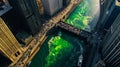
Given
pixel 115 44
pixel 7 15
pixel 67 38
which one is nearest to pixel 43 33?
pixel 67 38

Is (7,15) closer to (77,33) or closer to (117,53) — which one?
(77,33)

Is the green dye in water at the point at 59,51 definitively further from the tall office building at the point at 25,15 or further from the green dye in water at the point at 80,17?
the green dye in water at the point at 80,17

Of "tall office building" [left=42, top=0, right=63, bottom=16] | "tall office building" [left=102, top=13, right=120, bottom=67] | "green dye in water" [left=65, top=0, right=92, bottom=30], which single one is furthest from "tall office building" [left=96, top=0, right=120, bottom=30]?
"tall office building" [left=42, top=0, right=63, bottom=16]

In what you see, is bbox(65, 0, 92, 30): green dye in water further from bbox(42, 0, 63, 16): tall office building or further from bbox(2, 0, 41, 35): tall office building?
bbox(2, 0, 41, 35): tall office building

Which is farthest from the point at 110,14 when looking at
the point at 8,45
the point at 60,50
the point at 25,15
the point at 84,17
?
the point at 8,45

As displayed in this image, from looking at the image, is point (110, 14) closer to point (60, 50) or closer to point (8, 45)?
point (60, 50)

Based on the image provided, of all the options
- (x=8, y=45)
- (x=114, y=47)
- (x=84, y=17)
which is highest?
(x=114, y=47)
